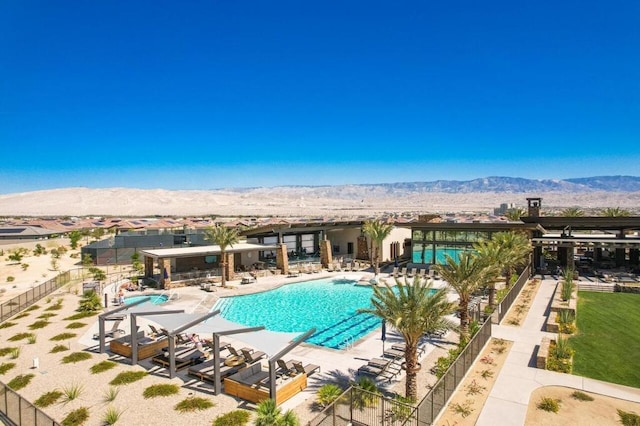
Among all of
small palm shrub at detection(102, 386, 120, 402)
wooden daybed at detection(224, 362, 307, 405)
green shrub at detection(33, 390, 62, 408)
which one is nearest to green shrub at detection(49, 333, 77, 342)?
green shrub at detection(33, 390, 62, 408)

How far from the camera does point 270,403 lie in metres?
10.2

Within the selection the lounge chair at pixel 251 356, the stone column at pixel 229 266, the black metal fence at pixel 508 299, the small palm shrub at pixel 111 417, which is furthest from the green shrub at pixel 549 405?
the stone column at pixel 229 266

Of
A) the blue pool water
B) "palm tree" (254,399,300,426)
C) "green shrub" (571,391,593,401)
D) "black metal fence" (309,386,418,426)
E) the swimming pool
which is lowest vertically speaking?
the swimming pool

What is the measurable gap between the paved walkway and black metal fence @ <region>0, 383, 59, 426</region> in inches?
433

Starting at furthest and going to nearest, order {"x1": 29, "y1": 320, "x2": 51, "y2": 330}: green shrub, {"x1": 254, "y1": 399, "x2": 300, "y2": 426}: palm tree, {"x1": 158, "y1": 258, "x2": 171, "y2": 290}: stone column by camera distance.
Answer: {"x1": 158, "y1": 258, "x2": 171, "y2": 290}: stone column < {"x1": 29, "y1": 320, "x2": 51, "y2": 330}: green shrub < {"x1": 254, "y1": 399, "x2": 300, "y2": 426}: palm tree


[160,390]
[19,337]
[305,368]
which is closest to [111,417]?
[160,390]

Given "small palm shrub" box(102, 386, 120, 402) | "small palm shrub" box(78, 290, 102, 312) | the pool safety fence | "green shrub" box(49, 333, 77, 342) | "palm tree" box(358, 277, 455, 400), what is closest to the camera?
the pool safety fence

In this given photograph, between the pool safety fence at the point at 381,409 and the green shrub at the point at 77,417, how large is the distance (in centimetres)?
660

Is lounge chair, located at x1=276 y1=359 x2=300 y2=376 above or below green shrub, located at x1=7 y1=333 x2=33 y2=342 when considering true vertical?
above

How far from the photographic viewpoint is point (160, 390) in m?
13.0

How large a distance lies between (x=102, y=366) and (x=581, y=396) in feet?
53.5

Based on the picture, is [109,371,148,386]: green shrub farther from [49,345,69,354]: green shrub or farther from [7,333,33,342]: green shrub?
[7,333,33,342]: green shrub

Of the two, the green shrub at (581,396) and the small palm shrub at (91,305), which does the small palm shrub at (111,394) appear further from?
the green shrub at (581,396)

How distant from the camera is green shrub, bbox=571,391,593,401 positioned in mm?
11785
